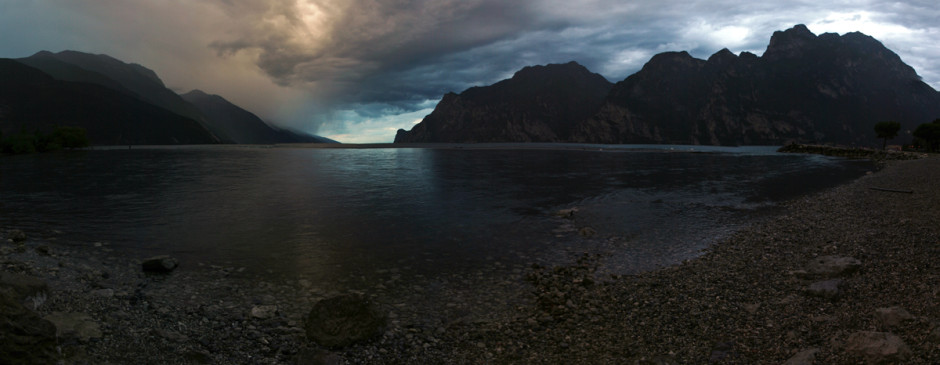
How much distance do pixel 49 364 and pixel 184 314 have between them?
4163mm

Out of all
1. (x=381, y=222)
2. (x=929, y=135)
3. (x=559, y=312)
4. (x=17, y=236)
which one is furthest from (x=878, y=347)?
(x=929, y=135)

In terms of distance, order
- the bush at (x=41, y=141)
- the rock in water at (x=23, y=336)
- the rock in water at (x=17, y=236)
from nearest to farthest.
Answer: the rock in water at (x=23, y=336), the rock in water at (x=17, y=236), the bush at (x=41, y=141)

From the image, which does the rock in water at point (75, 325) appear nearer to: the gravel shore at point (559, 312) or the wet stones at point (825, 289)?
the gravel shore at point (559, 312)

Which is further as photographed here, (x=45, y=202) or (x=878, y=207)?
(x=45, y=202)

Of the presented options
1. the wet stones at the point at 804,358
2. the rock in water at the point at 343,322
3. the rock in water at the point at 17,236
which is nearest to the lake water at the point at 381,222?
the rock in water at the point at 17,236

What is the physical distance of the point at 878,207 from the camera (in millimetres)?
26078

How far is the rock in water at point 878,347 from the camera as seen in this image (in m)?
7.52

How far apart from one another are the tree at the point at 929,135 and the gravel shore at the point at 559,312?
164 m

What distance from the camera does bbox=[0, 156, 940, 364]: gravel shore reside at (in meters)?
8.88

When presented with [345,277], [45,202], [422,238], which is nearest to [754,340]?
[345,277]

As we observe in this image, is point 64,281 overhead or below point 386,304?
overhead

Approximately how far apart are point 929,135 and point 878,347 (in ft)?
601

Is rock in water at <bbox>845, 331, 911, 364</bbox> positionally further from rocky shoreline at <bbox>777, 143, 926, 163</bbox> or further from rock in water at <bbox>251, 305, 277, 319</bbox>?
rocky shoreline at <bbox>777, 143, 926, 163</bbox>

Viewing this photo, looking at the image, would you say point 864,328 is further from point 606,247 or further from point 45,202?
point 45,202
